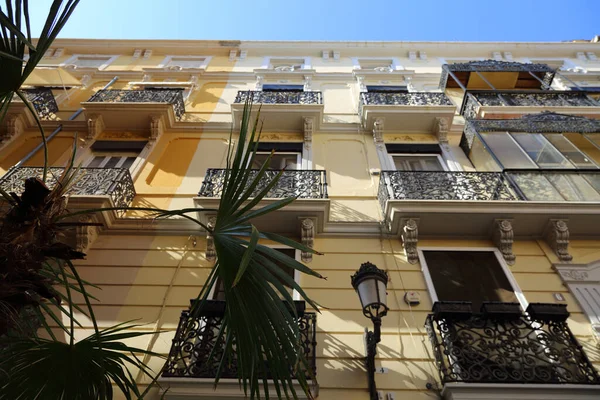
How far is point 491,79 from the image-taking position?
41.7 ft

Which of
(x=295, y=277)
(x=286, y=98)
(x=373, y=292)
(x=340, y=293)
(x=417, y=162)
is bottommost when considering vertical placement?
(x=373, y=292)

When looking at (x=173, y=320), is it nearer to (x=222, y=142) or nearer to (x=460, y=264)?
(x=460, y=264)

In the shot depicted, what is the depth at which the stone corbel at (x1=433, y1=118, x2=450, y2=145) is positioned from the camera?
392 inches

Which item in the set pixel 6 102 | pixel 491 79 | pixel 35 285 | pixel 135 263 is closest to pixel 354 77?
pixel 491 79

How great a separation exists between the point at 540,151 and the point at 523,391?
18.6 ft

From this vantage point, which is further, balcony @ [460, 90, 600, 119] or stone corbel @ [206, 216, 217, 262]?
balcony @ [460, 90, 600, 119]

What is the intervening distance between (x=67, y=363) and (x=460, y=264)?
5849 millimetres

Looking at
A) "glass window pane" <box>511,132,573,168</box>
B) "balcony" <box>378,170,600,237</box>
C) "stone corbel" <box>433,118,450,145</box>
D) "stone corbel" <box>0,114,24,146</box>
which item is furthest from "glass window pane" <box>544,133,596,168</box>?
"stone corbel" <box>0,114,24,146</box>

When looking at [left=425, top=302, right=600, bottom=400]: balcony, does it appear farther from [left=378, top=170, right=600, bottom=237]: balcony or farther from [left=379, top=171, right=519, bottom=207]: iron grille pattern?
[left=379, top=171, right=519, bottom=207]: iron grille pattern

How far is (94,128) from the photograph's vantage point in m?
10.0

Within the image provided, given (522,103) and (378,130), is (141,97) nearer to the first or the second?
(378,130)

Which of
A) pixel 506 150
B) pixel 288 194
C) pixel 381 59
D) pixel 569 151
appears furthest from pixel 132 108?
pixel 569 151

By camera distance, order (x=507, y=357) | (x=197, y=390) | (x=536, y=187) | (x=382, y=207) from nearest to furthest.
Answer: (x=197, y=390), (x=507, y=357), (x=536, y=187), (x=382, y=207)

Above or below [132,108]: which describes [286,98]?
above
